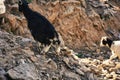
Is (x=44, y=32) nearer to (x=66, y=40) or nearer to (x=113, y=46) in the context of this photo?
(x=113, y=46)

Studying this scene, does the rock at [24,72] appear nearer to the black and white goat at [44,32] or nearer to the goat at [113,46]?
the black and white goat at [44,32]

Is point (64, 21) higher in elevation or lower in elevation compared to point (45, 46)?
lower

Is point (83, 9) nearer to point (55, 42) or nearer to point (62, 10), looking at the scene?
point (62, 10)

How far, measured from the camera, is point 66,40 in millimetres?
14375

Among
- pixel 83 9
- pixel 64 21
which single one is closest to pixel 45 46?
pixel 64 21

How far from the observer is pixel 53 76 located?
8195 mm

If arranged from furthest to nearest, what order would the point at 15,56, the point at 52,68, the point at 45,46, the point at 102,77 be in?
1. the point at 102,77
2. the point at 45,46
3. the point at 52,68
4. the point at 15,56

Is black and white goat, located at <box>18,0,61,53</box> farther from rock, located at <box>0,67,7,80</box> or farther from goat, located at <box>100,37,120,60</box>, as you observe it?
goat, located at <box>100,37,120,60</box>

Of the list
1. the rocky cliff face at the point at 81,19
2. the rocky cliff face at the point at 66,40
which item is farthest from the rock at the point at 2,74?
the rocky cliff face at the point at 81,19

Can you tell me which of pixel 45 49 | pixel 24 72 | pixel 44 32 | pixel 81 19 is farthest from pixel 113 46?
pixel 24 72

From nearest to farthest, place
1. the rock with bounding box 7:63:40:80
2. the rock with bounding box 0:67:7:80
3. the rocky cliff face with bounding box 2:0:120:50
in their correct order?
the rock with bounding box 0:67:7:80, the rock with bounding box 7:63:40:80, the rocky cliff face with bounding box 2:0:120:50

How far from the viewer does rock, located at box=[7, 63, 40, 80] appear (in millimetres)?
7222

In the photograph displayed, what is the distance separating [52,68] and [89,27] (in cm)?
727

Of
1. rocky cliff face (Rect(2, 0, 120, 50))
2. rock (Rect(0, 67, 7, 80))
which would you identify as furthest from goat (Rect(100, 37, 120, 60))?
rock (Rect(0, 67, 7, 80))
